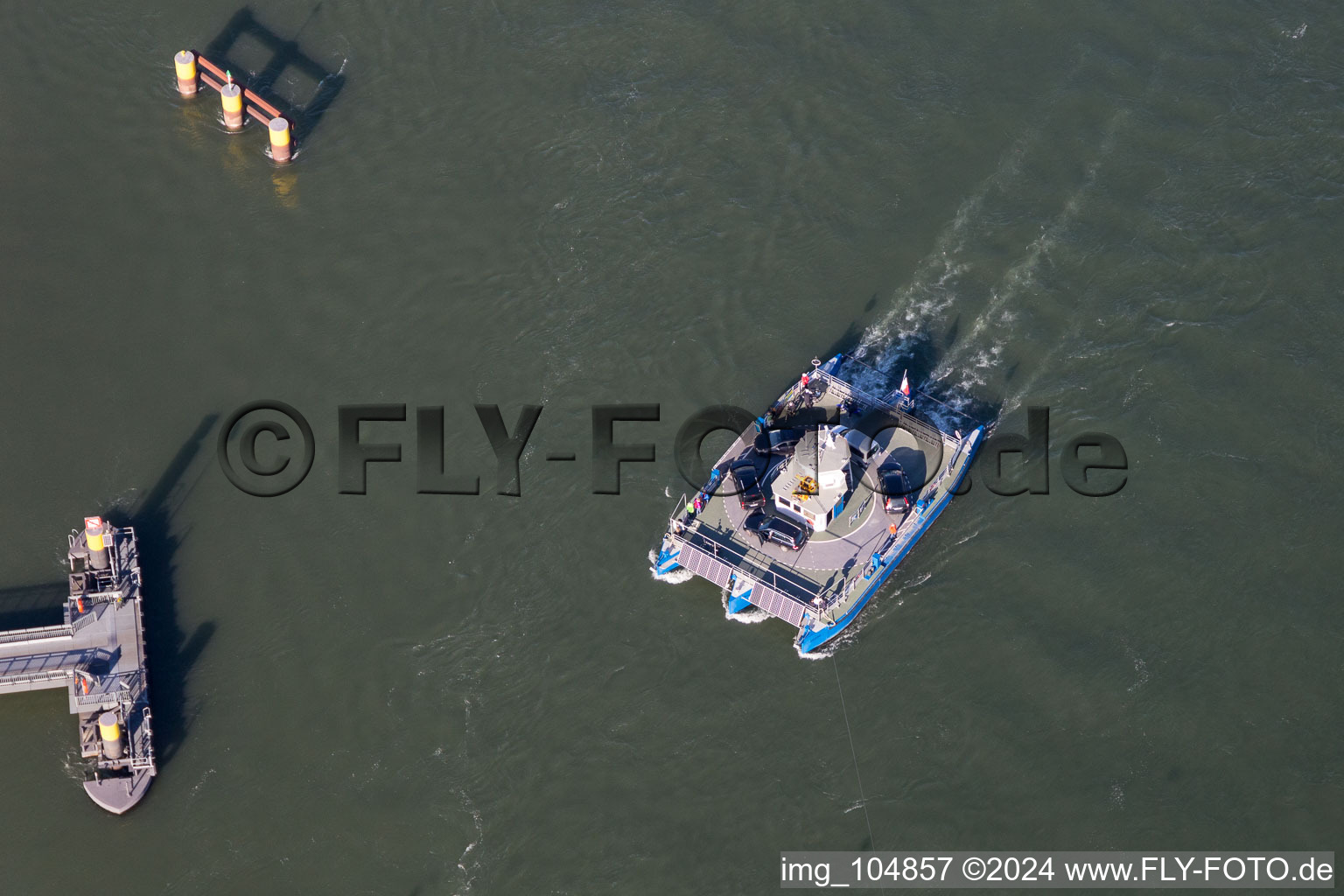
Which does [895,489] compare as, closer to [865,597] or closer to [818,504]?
[818,504]

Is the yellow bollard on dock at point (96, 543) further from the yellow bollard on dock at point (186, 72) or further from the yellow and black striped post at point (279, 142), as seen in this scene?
the yellow bollard on dock at point (186, 72)

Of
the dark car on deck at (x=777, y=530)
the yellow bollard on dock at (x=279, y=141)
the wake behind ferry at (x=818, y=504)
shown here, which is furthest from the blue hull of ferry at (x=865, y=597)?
the yellow bollard on dock at (x=279, y=141)

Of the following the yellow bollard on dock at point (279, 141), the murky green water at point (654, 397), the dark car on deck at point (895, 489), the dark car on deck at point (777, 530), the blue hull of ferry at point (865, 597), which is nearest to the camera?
the murky green water at point (654, 397)

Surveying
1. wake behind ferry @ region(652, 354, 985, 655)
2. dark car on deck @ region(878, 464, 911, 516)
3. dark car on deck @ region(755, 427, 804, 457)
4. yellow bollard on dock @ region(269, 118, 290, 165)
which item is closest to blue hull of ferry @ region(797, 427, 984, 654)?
wake behind ferry @ region(652, 354, 985, 655)

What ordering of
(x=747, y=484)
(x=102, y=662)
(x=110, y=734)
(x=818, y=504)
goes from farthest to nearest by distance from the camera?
(x=747, y=484) < (x=818, y=504) < (x=102, y=662) < (x=110, y=734)

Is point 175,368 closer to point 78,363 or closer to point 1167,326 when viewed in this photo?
point 78,363

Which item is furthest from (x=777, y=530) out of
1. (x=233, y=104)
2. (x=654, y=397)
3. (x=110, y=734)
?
(x=233, y=104)

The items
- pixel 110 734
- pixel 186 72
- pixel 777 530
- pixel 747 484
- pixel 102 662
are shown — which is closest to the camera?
pixel 110 734
